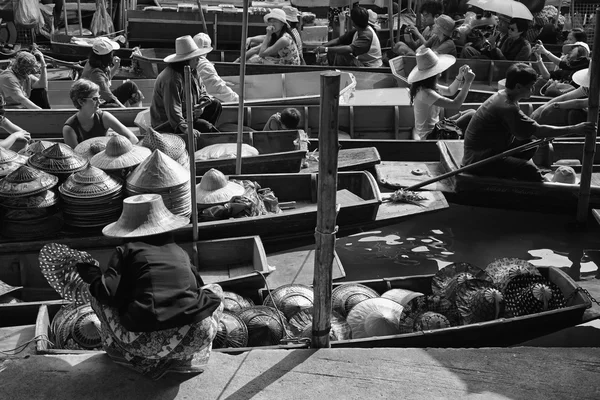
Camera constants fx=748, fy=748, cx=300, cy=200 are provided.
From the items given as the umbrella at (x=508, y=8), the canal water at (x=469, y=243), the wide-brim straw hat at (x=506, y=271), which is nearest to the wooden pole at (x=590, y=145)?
the canal water at (x=469, y=243)

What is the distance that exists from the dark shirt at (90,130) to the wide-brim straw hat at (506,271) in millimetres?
3711

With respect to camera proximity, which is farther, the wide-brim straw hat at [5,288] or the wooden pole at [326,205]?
the wide-brim straw hat at [5,288]

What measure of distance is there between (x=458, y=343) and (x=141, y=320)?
2.10 metres

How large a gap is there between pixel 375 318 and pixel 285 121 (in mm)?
3610

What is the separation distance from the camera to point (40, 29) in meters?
16.9

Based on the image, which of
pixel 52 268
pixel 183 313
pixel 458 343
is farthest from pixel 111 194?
pixel 458 343

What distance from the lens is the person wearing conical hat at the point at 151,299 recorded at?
3389mm

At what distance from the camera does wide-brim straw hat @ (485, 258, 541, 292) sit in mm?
5125

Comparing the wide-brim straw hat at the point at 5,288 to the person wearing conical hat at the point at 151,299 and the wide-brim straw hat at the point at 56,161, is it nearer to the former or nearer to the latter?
the wide-brim straw hat at the point at 56,161

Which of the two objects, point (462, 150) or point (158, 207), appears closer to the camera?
point (158, 207)

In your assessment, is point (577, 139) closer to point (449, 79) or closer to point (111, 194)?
point (449, 79)

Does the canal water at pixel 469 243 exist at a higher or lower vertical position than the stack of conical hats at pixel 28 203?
lower

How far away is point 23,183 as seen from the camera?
544 centimetres

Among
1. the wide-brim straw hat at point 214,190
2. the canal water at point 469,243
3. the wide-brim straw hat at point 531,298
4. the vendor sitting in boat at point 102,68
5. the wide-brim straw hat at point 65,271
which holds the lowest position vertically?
the canal water at point 469,243
